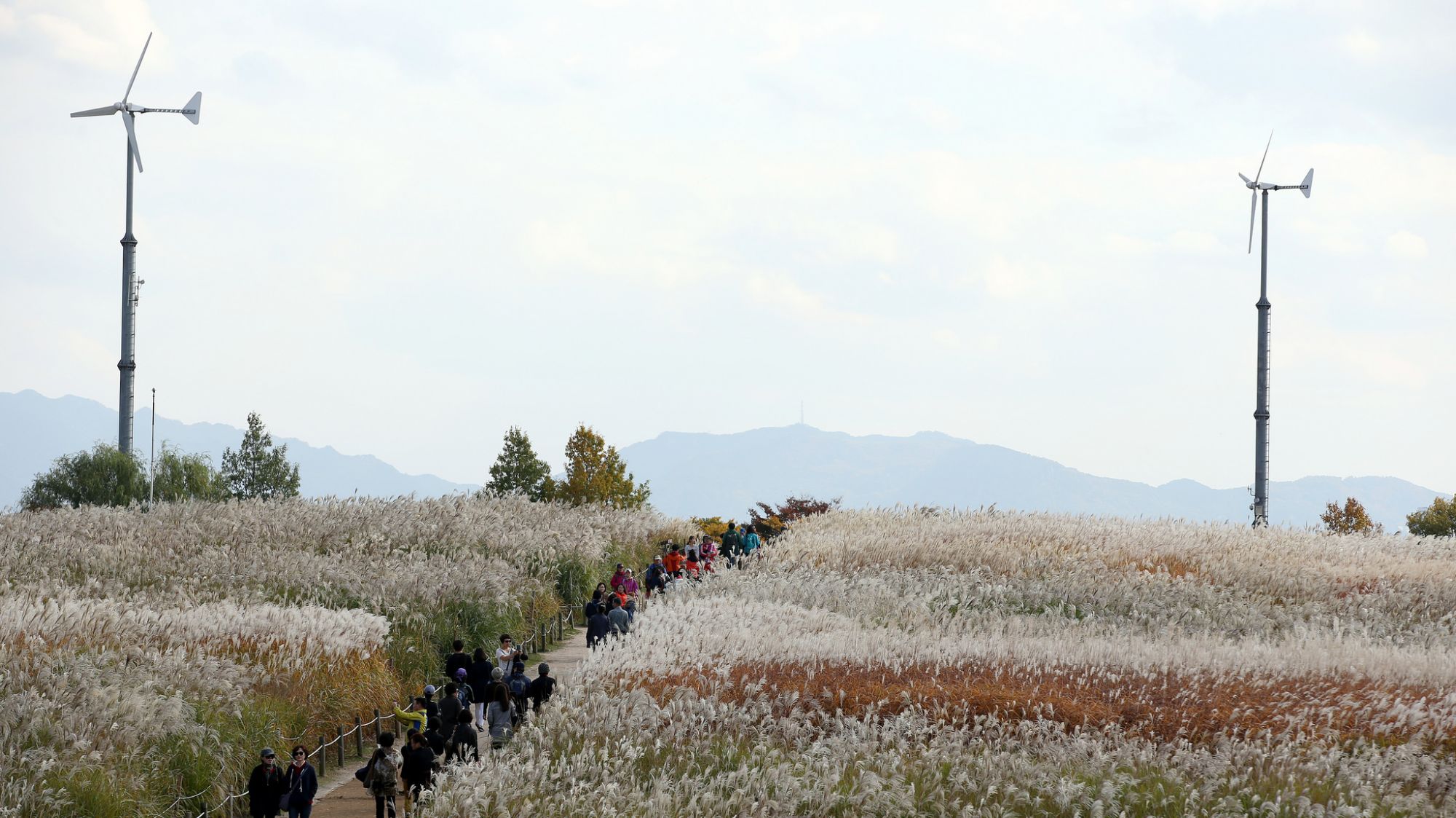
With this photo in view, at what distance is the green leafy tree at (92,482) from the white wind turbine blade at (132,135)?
1280cm

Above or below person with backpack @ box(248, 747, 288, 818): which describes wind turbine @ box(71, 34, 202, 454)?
above

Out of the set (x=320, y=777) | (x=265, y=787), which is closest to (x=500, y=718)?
(x=320, y=777)

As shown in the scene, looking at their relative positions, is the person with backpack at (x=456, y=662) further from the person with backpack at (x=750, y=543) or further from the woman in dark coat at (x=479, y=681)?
the person with backpack at (x=750, y=543)

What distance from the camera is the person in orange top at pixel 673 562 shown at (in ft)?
101

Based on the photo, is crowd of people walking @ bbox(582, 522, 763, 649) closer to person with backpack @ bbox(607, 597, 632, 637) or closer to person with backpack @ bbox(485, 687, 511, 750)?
person with backpack @ bbox(607, 597, 632, 637)

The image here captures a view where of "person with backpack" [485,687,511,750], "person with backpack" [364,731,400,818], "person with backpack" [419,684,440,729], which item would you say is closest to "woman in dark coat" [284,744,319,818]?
"person with backpack" [364,731,400,818]

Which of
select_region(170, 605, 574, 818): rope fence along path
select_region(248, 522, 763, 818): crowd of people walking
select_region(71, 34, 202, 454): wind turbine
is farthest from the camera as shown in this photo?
select_region(71, 34, 202, 454): wind turbine

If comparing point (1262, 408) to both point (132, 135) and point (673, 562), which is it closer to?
point (673, 562)

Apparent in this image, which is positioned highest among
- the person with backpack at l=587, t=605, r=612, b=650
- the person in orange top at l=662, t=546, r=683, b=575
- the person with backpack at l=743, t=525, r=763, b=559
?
the person with backpack at l=743, t=525, r=763, b=559

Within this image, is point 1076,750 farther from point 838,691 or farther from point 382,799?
point 382,799

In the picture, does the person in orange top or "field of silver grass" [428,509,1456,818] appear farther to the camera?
the person in orange top

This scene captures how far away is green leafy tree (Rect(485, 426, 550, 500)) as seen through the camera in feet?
229

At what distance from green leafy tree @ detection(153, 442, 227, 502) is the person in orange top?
109 ft

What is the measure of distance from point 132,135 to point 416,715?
4782 centimetres
